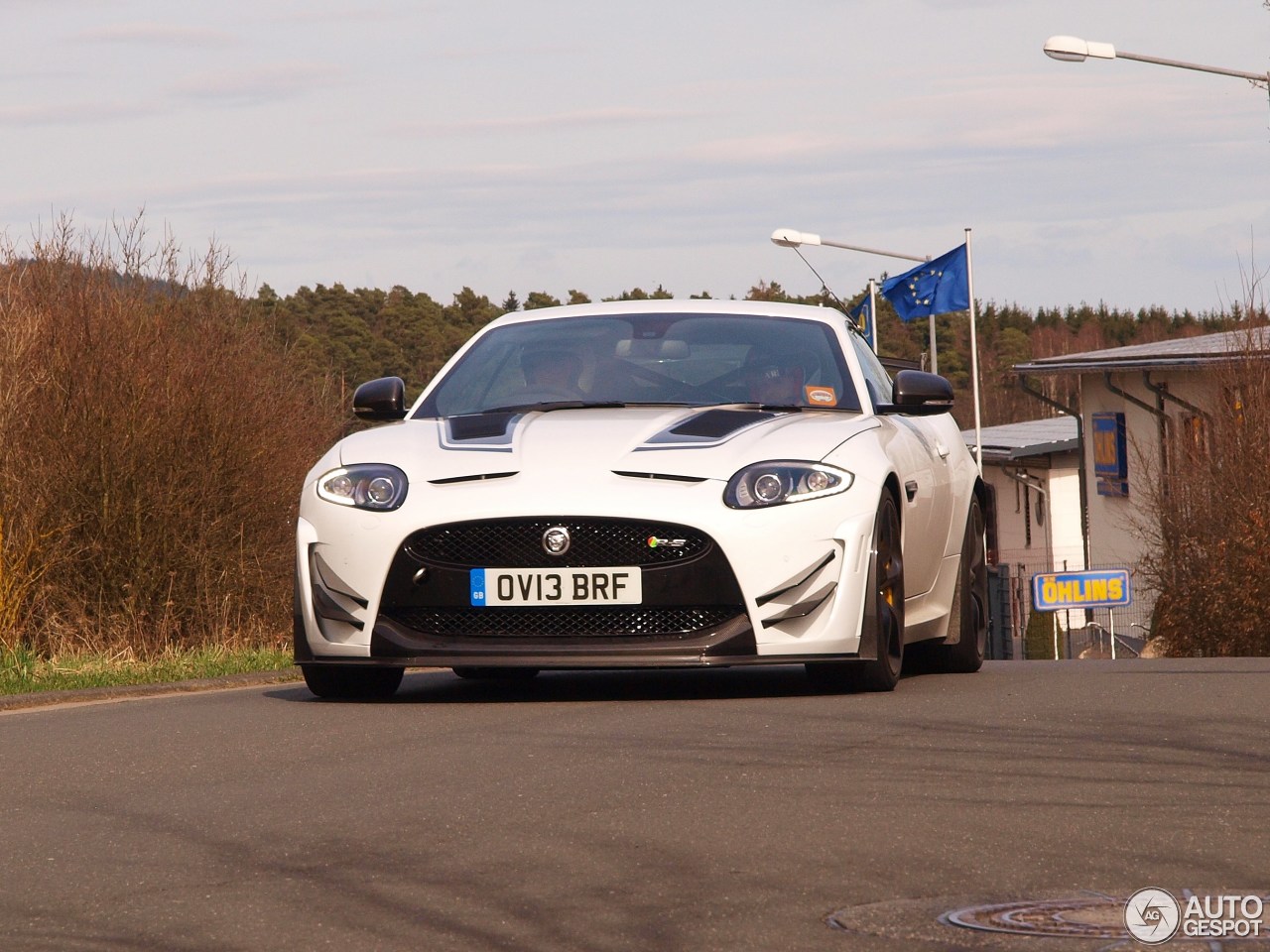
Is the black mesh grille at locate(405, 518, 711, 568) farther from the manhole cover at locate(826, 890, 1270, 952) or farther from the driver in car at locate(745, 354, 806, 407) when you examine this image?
the manhole cover at locate(826, 890, 1270, 952)

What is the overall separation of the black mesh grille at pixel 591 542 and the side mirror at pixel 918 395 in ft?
5.27

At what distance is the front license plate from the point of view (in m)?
7.82

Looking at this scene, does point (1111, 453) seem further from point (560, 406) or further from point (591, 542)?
point (591, 542)

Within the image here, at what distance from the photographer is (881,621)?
817 centimetres

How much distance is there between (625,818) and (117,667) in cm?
797

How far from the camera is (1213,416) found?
93.0 feet

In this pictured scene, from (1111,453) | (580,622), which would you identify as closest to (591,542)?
(580,622)

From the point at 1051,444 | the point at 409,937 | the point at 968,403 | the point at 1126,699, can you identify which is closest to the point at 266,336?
the point at 1126,699

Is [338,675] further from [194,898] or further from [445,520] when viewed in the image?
[194,898]

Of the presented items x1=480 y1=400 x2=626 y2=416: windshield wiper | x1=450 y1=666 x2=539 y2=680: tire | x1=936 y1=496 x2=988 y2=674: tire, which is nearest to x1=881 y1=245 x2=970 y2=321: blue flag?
x1=936 y1=496 x2=988 y2=674: tire

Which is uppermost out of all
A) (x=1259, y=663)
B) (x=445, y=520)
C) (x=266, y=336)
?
(x=266, y=336)

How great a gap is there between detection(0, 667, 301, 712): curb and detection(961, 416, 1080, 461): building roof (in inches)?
1618

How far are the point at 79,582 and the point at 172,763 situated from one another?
10.8 meters

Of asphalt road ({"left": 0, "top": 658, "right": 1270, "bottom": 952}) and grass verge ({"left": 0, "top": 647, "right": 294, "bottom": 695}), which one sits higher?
asphalt road ({"left": 0, "top": 658, "right": 1270, "bottom": 952})
